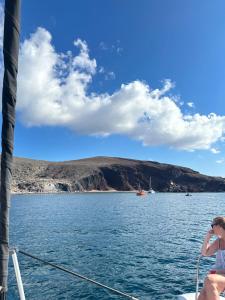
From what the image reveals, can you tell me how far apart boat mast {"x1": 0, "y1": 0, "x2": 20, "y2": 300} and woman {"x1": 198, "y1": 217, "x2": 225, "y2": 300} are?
3.41m

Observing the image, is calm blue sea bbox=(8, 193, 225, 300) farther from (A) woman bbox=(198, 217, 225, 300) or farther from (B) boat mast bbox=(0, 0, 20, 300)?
(B) boat mast bbox=(0, 0, 20, 300)

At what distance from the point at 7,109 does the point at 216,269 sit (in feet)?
16.0

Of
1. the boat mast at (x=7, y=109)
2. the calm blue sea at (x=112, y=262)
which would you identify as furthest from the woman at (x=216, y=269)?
the calm blue sea at (x=112, y=262)

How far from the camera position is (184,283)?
1553cm

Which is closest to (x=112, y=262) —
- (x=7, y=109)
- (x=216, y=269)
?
(x=216, y=269)

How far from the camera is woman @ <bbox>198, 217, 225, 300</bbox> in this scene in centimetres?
552

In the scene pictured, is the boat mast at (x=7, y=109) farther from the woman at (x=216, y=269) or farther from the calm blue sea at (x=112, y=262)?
the calm blue sea at (x=112, y=262)

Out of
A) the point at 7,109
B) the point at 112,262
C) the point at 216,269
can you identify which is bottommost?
the point at 112,262

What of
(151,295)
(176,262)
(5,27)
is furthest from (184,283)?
(5,27)

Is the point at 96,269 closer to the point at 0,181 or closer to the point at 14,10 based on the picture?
the point at 0,181

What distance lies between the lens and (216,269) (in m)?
6.20

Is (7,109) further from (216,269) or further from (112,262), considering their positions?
(112,262)

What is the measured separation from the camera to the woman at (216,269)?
18.1ft

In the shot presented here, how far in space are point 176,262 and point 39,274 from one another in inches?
327
